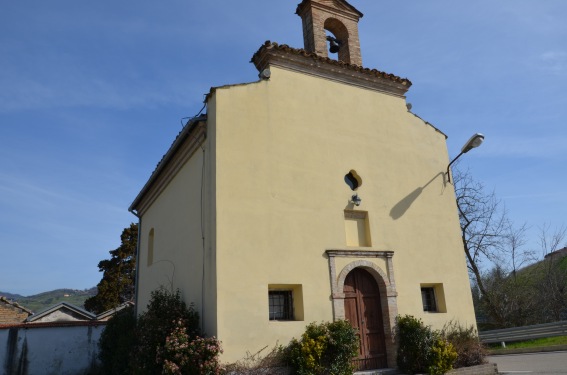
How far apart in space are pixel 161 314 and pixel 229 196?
300 cm

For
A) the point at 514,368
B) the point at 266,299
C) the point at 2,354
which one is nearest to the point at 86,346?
the point at 2,354

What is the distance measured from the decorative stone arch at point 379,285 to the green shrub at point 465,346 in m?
1.62

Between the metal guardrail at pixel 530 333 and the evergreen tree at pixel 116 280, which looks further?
the evergreen tree at pixel 116 280

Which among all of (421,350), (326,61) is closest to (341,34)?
(326,61)

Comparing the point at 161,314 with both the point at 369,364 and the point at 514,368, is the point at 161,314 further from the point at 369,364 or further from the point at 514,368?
the point at 514,368

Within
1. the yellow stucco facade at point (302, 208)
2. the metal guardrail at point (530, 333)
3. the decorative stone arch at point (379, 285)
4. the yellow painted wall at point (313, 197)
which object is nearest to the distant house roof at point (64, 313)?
the yellow stucco facade at point (302, 208)

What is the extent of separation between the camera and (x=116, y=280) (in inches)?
1201

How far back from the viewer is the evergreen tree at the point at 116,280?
3022 centimetres

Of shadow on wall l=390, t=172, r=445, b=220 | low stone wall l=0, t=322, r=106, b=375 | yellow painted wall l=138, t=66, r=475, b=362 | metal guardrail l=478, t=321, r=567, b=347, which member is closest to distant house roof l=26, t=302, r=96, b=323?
low stone wall l=0, t=322, r=106, b=375

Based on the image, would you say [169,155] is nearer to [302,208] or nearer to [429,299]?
[302,208]

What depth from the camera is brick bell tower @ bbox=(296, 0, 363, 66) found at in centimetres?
1208

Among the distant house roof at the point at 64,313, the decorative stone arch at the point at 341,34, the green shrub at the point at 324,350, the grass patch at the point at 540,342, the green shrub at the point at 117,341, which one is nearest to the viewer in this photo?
the green shrub at the point at 324,350

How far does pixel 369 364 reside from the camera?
984 centimetres

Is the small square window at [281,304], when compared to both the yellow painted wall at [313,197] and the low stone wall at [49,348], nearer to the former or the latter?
the yellow painted wall at [313,197]
